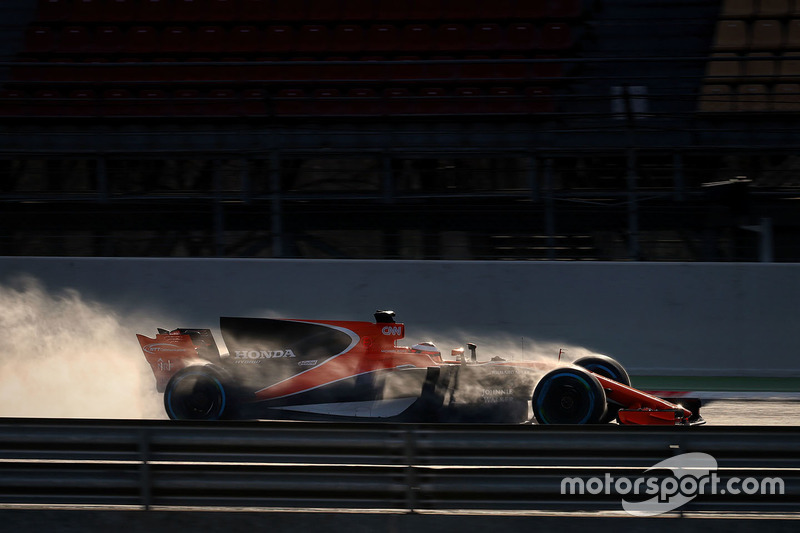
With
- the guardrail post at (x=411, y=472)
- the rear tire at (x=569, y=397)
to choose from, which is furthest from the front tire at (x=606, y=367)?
the guardrail post at (x=411, y=472)

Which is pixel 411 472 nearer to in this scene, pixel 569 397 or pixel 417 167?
pixel 569 397

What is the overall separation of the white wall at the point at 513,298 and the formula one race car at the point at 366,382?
2.57 m

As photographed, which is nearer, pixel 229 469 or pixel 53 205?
pixel 229 469

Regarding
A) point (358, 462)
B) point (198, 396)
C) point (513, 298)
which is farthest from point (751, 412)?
point (358, 462)

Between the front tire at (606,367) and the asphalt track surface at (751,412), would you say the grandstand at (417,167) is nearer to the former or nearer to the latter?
the asphalt track surface at (751,412)

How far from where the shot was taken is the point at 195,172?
11164 millimetres

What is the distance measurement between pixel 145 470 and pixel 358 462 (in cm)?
99

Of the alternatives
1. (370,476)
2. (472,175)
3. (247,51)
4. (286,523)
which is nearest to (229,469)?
(286,523)

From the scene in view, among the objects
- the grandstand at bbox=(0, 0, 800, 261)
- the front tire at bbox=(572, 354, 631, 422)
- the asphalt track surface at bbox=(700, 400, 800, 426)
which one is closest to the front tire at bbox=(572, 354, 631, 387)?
the front tire at bbox=(572, 354, 631, 422)

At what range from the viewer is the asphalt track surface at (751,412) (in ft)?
23.7

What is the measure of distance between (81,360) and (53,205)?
2954mm

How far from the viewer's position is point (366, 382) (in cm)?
626

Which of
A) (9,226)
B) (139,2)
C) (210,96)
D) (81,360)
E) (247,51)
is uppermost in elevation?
(139,2)

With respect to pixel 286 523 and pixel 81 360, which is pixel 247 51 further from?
pixel 286 523
